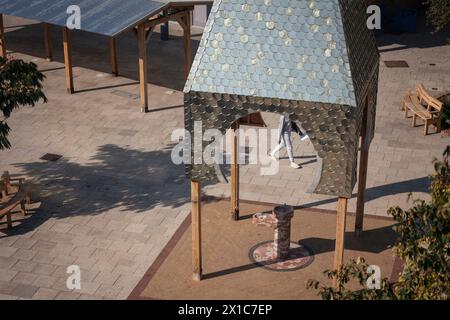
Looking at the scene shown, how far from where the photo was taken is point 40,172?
20.8m

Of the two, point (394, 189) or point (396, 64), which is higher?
point (396, 64)

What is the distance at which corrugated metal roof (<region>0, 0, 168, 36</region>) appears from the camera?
2316 cm

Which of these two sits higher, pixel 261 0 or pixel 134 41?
pixel 261 0

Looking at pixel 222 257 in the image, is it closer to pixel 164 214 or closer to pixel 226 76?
pixel 164 214

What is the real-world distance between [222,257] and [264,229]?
1.50 m

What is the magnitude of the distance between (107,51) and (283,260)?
1624 centimetres

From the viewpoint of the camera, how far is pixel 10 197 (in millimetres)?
18656

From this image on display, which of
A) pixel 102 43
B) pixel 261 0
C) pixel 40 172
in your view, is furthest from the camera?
pixel 102 43

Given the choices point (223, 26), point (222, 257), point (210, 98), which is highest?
point (223, 26)

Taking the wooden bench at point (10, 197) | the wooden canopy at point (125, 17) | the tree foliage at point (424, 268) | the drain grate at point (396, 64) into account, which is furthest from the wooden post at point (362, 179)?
the drain grate at point (396, 64)

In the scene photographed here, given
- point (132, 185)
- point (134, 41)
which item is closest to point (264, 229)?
point (132, 185)

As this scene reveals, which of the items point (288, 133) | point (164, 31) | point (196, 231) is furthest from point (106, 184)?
point (164, 31)

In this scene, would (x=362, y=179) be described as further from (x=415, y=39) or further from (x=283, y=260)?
(x=415, y=39)

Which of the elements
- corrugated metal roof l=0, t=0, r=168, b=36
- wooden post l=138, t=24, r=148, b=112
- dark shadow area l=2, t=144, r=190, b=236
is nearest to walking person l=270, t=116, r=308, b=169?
dark shadow area l=2, t=144, r=190, b=236
